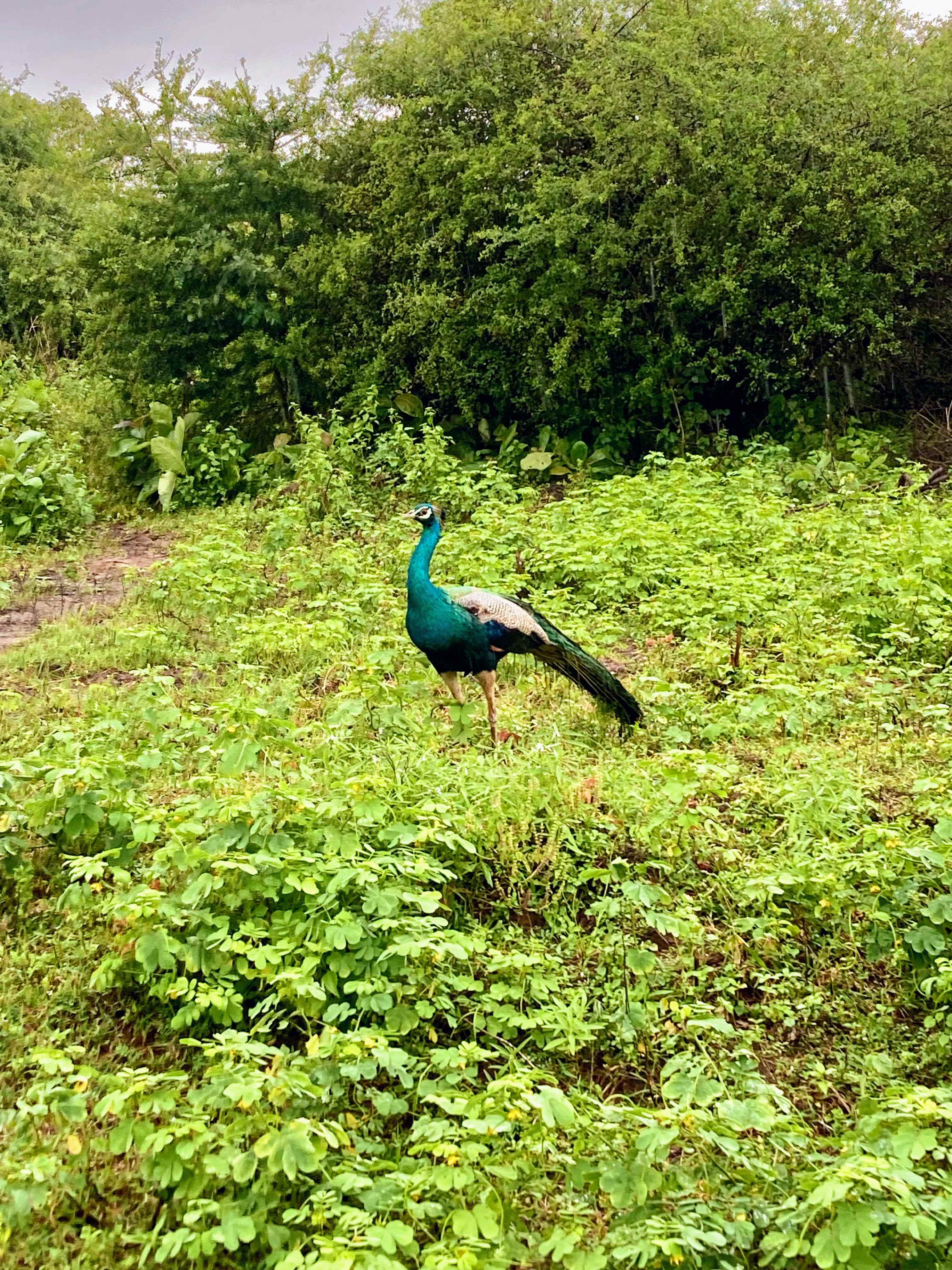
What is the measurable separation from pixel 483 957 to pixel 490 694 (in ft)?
5.17

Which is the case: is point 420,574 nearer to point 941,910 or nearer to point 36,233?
point 941,910

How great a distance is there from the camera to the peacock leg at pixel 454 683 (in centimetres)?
445

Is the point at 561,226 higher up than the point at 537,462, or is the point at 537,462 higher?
the point at 561,226

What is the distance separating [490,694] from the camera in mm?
4453

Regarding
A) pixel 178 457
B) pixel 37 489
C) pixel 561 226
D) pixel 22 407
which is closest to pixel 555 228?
pixel 561 226

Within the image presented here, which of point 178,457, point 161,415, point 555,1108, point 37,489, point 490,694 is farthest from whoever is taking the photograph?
point 161,415

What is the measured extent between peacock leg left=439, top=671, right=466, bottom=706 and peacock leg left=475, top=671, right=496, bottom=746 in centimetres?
9

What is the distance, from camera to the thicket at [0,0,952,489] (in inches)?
355

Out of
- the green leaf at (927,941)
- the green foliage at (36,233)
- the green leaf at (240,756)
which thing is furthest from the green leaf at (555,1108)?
the green foliage at (36,233)

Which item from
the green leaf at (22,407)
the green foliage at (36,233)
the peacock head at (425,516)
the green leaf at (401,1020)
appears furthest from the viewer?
the green foliage at (36,233)

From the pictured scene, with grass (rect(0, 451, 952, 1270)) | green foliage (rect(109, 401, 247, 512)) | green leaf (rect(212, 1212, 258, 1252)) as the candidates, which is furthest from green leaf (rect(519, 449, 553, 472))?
green leaf (rect(212, 1212, 258, 1252))

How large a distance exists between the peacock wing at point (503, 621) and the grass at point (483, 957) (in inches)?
14.0

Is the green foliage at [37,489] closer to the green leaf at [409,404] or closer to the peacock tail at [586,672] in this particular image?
the green leaf at [409,404]

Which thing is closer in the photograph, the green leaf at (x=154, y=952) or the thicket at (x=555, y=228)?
the green leaf at (x=154, y=952)
